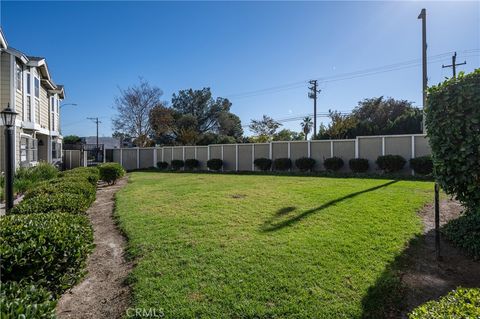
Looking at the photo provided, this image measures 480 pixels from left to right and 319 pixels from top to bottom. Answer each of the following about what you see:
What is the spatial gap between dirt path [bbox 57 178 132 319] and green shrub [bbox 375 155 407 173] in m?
12.0

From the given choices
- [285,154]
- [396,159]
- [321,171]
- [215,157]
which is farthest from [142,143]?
[396,159]

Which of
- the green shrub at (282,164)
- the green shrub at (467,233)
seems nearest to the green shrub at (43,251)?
the green shrub at (467,233)

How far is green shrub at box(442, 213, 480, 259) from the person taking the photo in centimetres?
418

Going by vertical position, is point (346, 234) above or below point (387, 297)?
above

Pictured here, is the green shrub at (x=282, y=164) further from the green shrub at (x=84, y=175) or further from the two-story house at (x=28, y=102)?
the two-story house at (x=28, y=102)

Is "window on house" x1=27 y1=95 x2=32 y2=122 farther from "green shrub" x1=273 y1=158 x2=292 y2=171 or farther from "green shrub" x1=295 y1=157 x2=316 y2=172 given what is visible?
"green shrub" x1=295 y1=157 x2=316 y2=172

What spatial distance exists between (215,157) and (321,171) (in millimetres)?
7625

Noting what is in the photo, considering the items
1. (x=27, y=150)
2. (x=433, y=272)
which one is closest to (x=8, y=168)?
(x=433, y=272)

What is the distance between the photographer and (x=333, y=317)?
8.59 feet

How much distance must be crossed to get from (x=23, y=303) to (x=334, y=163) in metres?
14.2

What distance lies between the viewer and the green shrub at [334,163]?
1438cm

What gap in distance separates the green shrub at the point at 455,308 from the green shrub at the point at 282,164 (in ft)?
45.5

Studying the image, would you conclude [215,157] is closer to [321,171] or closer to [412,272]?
[321,171]

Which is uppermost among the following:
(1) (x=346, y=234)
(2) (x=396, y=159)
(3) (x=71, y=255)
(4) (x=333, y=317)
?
(2) (x=396, y=159)
